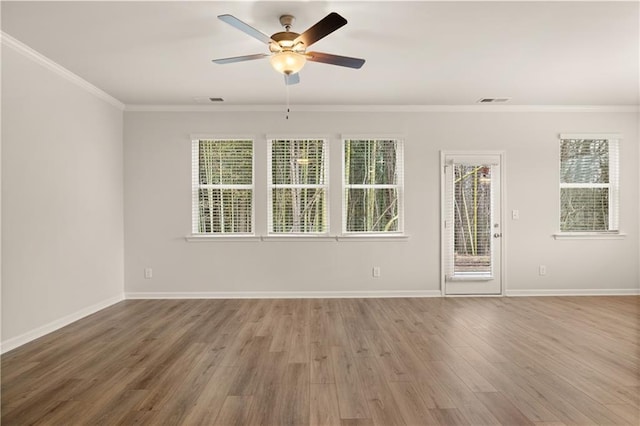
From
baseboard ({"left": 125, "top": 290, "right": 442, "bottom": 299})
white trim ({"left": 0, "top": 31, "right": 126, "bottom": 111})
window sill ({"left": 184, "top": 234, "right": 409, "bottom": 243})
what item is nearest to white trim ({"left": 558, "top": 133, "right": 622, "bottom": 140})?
window sill ({"left": 184, "top": 234, "right": 409, "bottom": 243})

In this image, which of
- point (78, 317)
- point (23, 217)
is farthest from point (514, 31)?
point (78, 317)

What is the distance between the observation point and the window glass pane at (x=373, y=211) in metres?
5.34

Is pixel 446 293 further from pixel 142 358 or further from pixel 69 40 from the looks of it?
pixel 69 40

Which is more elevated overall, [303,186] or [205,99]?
[205,99]

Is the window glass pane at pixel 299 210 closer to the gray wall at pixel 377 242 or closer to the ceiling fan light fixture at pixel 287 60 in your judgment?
the gray wall at pixel 377 242

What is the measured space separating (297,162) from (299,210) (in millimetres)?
710

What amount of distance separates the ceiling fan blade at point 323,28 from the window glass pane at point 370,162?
2.70 metres

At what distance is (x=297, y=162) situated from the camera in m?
5.33

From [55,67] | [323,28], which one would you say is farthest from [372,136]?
[55,67]

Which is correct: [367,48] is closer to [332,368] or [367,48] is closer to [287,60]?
[287,60]

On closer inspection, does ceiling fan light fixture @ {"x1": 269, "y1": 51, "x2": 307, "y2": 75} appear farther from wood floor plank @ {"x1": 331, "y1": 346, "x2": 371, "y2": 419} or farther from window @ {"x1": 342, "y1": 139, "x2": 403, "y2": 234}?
window @ {"x1": 342, "y1": 139, "x2": 403, "y2": 234}

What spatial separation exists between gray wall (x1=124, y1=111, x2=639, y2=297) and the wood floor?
0.83 m

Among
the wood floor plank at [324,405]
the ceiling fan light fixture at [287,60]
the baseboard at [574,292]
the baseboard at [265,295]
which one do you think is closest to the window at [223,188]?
the baseboard at [265,295]

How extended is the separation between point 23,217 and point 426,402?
383 cm
